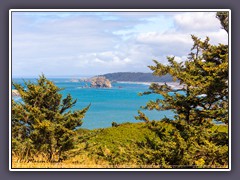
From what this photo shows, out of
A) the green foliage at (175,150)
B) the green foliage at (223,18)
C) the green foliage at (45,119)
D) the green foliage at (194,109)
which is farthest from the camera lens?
the green foliage at (45,119)

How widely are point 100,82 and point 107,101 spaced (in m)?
0.26

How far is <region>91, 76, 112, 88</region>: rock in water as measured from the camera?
5.11m

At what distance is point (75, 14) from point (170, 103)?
87.6 inches

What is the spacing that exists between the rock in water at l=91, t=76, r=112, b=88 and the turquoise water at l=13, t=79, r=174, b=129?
6cm

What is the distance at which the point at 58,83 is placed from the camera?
544 centimetres

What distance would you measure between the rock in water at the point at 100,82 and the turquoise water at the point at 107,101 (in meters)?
0.06

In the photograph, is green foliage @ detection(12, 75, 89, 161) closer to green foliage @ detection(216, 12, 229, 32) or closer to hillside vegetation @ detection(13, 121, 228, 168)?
hillside vegetation @ detection(13, 121, 228, 168)

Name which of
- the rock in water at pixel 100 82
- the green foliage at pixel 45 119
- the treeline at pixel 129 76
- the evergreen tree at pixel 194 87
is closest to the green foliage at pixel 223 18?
the evergreen tree at pixel 194 87

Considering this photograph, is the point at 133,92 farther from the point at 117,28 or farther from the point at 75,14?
the point at 75,14

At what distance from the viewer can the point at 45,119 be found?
19.7ft

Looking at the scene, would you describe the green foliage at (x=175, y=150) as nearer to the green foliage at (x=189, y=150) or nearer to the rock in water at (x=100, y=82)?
the green foliage at (x=189, y=150)

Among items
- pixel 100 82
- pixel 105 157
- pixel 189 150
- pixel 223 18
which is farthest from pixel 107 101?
pixel 223 18

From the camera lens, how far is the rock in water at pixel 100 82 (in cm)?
Result: 511

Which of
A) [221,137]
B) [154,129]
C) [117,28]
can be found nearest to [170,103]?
[154,129]
